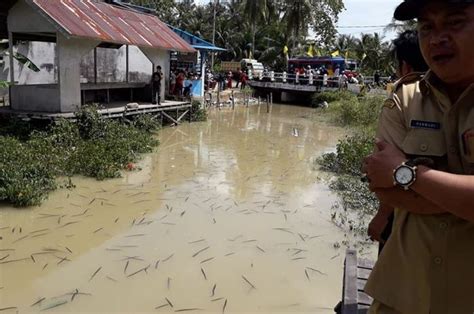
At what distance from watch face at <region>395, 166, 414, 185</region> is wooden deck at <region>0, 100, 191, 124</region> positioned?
9973 mm

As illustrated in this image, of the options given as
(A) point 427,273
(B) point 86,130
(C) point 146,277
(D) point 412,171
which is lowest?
(C) point 146,277

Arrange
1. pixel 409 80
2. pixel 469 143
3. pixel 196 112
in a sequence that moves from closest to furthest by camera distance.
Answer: pixel 469 143
pixel 409 80
pixel 196 112

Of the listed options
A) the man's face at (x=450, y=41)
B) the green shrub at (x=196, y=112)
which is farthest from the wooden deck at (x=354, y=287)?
the green shrub at (x=196, y=112)

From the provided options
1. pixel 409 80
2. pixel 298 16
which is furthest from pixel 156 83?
pixel 298 16

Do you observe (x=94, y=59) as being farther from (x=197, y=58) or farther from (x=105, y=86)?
(x=197, y=58)

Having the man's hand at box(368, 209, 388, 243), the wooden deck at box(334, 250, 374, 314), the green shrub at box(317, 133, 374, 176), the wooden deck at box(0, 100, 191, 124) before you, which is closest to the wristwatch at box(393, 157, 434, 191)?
the man's hand at box(368, 209, 388, 243)

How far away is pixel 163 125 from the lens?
15164 mm

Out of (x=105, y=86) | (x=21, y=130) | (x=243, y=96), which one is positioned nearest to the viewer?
(x=21, y=130)

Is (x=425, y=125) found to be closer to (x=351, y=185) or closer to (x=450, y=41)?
(x=450, y=41)

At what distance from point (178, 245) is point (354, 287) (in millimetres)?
2980

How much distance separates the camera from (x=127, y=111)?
1276 centimetres

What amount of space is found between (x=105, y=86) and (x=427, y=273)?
46.8 ft

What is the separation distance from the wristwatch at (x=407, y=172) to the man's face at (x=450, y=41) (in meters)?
0.28

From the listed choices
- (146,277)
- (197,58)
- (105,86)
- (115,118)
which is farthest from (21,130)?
(197,58)
